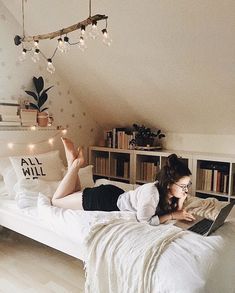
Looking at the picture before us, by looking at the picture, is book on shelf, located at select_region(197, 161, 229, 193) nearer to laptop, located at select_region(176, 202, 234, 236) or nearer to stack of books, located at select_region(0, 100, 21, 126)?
laptop, located at select_region(176, 202, 234, 236)

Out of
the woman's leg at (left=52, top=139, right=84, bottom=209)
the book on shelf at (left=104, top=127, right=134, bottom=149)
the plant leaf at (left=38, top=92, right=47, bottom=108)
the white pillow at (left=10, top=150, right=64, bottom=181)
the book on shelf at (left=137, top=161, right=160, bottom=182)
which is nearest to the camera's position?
the woman's leg at (left=52, top=139, right=84, bottom=209)

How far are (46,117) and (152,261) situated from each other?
2255 mm

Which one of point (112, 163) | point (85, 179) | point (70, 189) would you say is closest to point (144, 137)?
point (112, 163)

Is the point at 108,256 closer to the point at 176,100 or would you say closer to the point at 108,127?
the point at 176,100

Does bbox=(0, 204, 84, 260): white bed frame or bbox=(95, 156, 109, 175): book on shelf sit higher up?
bbox=(95, 156, 109, 175): book on shelf

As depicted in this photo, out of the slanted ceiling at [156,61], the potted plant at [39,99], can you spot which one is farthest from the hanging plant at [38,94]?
the slanted ceiling at [156,61]

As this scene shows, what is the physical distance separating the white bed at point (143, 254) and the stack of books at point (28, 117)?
147cm

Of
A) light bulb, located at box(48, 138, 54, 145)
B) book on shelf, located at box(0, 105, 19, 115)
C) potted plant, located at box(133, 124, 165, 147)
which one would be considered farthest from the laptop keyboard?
book on shelf, located at box(0, 105, 19, 115)

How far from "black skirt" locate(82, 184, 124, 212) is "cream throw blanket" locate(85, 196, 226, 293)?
0.34 meters

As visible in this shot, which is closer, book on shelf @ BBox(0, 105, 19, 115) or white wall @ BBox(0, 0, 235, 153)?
white wall @ BBox(0, 0, 235, 153)

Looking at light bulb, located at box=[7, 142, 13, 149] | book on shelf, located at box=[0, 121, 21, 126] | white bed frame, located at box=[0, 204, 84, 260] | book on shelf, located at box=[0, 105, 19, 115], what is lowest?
white bed frame, located at box=[0, 204, 84, 260]

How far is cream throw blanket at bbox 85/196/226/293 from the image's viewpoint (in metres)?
Answer: 1.33

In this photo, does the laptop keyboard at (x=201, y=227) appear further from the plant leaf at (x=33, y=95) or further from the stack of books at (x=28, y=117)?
the plant leaf at (x=33, y=95)

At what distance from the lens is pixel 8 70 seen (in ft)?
9.81
